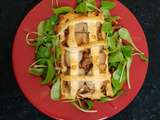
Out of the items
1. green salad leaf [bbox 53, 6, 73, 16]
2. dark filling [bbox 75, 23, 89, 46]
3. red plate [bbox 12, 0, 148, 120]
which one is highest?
green salad leaf [bbox 53, 6, 73, 16]

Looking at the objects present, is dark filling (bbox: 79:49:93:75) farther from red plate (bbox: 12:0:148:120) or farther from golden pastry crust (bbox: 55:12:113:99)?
red plate (bbox: 12:0:148:120)

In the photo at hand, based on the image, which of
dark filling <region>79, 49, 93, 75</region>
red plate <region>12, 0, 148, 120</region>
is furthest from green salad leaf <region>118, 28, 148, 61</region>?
dark filling <region>79, 49, 93, 75</region>

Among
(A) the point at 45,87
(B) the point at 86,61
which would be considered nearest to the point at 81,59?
(B) the point at 86,61

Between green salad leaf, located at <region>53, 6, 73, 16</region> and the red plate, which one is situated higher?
green salad leaf, located at <region>53, 6, 73, 16</region>

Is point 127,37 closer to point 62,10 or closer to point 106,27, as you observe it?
point 106,27

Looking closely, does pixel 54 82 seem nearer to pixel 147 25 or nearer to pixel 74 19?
pixel 74 19
